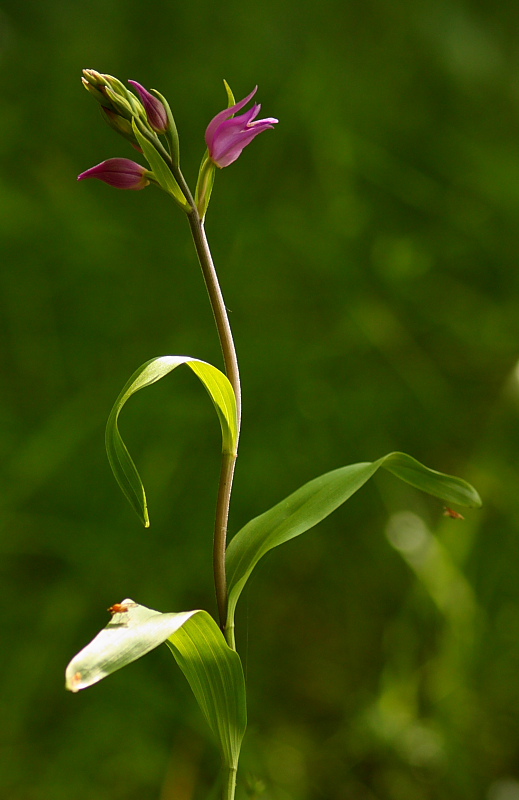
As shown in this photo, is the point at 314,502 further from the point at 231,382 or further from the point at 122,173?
the point at 122,173

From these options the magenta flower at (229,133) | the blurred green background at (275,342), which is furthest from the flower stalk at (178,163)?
the blurred green background at (275,342)

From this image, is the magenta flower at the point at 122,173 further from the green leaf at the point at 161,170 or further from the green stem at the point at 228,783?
the green stem at the point at 228,783

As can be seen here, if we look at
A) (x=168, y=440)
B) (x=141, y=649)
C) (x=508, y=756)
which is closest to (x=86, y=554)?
(x=168, y=440)

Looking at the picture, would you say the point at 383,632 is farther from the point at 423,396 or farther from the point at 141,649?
the point at 141,649

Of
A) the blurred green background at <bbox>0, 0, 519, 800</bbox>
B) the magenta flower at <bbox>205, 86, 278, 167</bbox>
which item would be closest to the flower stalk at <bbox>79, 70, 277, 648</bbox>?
the magenta flower at <bbox>205, 86, 278, 167</bbox>

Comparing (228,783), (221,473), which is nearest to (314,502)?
(221,473)
